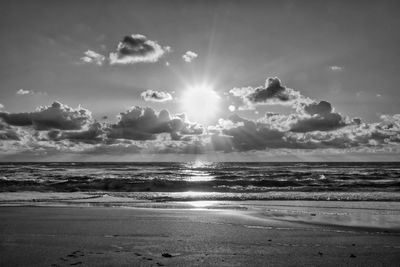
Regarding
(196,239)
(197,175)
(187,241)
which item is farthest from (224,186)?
(187,241)

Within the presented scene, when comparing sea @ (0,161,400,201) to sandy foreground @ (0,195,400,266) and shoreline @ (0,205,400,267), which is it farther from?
shoreline @ (0,205,400,267)

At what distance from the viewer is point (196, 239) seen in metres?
9.77

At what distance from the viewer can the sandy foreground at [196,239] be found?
7.65 m

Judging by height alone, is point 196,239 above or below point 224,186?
below

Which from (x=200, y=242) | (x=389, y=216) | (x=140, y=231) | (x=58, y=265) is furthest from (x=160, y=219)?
(x=389, y=216)

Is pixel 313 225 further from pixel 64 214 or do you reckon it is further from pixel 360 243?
pixel 64 214

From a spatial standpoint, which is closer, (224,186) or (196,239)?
(196,239)

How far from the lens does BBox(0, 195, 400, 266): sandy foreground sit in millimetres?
7648

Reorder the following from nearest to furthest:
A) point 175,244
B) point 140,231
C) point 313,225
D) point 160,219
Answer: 1. point 175,244
2. point 140,231
3. point 313,225
4. point 160,219

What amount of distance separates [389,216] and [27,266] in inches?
515

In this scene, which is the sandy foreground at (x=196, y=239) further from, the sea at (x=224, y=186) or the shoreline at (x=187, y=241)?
the sea at (x=224, y=186)

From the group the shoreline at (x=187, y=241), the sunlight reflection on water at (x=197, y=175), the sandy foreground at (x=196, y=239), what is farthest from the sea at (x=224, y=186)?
the shoreline at (x=187, y=241)

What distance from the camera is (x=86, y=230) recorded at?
11.0 m

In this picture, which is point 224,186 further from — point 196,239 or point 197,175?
point 196,239
